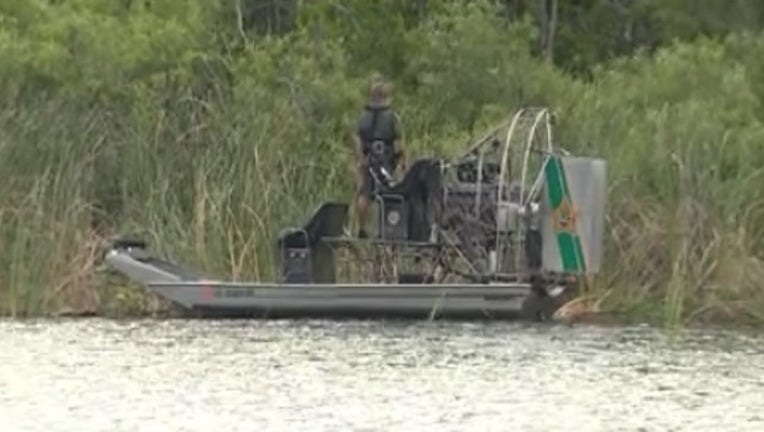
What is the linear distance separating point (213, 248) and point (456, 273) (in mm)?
2512

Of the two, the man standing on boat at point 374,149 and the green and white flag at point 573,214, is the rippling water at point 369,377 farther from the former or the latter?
the man standing on boat at point 374,149

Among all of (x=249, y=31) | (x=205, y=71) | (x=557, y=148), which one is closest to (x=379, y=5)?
(x=249, y=31)

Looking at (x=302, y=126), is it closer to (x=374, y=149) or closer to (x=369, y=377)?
(x=374, y=149)

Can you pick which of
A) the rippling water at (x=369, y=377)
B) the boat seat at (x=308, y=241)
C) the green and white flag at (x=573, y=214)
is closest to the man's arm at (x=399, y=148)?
the boat seat at (x=308, y=241)

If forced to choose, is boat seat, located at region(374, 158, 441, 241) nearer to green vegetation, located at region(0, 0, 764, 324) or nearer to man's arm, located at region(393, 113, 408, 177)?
man's arm, located at region(393, 113, 408, 177)

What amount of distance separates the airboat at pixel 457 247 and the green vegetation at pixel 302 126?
0.80 metres

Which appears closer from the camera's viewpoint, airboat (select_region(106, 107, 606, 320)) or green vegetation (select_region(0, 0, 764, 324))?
airboat (select_region(106, 107, 606, 320))

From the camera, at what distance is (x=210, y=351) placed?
1928cm

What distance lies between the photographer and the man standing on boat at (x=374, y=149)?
A: 2245 cm

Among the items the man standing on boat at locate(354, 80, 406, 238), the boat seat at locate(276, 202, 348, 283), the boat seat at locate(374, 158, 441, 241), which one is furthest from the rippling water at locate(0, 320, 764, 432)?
the man standing on boat at locate(354, 80, 406, 238)

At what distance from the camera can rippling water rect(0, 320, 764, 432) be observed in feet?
49.7

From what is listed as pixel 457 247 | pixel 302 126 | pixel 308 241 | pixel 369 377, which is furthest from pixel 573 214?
pixel 369 377

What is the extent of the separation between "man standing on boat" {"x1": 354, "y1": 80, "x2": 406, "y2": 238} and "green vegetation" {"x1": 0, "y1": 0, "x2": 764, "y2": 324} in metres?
1.14

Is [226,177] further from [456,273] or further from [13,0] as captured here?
[13,0]
